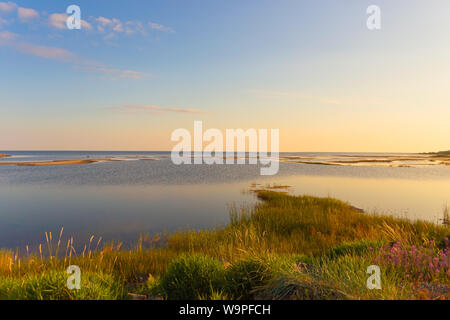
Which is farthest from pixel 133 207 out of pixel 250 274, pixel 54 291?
pixel 250 274

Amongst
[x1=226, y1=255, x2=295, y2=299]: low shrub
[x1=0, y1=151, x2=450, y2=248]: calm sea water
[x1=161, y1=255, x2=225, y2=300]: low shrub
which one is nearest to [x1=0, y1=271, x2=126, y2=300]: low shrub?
[x1=161, y1=255, x2=225, y2=300]: low shrub

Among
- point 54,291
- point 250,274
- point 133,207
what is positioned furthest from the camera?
point 133,207

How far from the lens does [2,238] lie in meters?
13.0

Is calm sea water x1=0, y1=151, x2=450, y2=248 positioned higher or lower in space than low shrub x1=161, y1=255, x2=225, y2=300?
lower

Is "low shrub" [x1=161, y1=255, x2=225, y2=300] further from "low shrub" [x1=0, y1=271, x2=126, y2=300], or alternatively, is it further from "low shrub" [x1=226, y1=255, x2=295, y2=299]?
"low shrub" [x1=0, y1=271, x2=126, y2=300]

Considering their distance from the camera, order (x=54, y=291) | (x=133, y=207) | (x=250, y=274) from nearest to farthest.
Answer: (x=54, y=291), (x=250, y=274), (x=133, y=207)

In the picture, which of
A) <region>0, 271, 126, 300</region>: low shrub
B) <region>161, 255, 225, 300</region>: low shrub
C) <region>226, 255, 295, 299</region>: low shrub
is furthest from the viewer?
<region>161, 255, 225, 300</region>: low shrub

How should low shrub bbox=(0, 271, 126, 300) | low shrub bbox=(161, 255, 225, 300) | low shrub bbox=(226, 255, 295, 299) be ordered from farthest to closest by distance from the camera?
1. low shrub bbox=(161, 255, 225, 300)
2. low shrub bbox=(226, 255, 295, 299)
3. low shrub bbox=(0, 271, 126, 300)

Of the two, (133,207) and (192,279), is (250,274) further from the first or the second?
(133,207)

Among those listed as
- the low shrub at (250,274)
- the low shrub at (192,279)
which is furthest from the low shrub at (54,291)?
the low shrub at (250,274)
